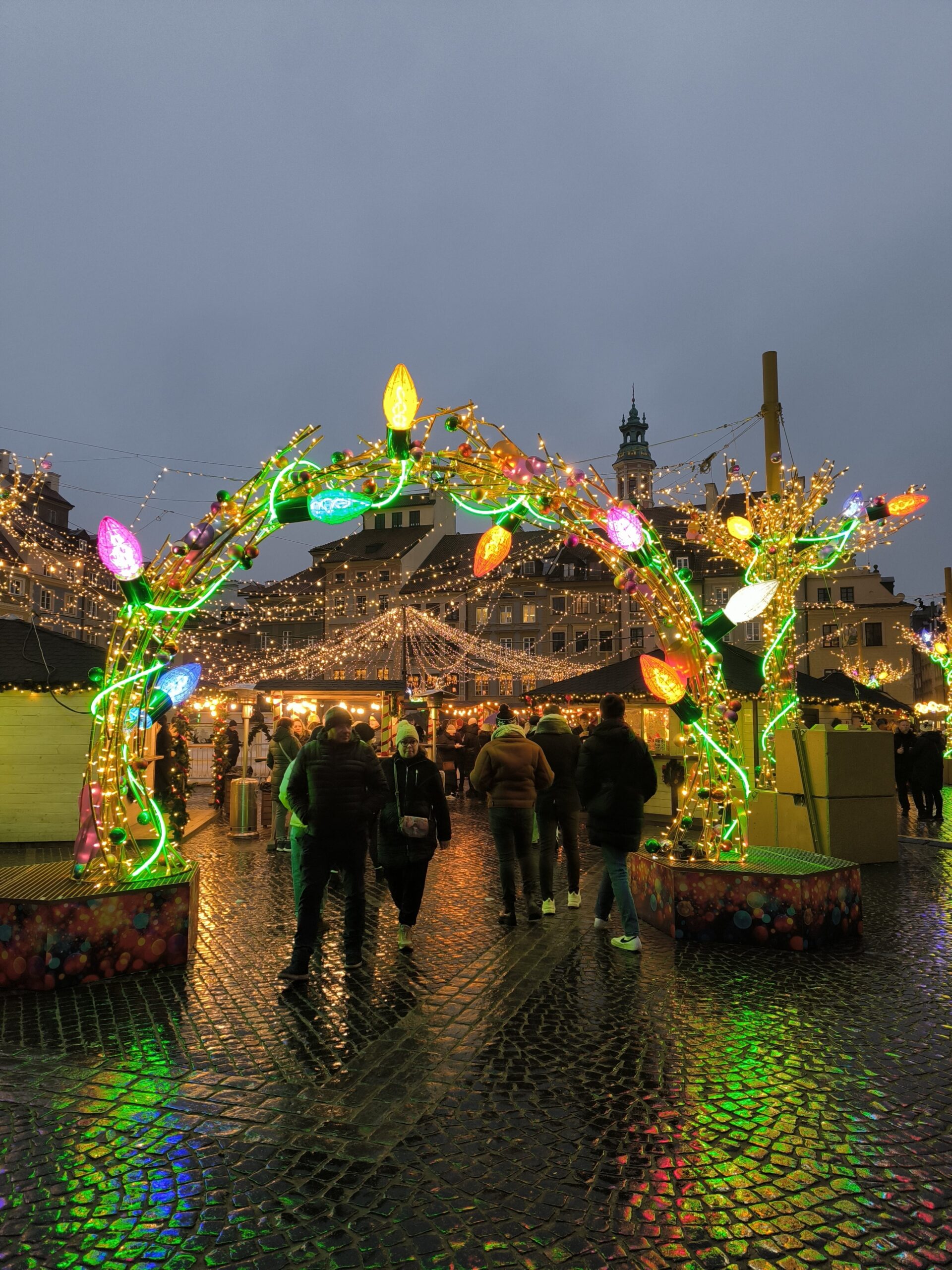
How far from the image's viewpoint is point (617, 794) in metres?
6.58

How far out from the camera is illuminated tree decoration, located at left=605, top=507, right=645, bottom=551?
24.0 feet

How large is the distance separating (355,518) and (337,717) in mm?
2050

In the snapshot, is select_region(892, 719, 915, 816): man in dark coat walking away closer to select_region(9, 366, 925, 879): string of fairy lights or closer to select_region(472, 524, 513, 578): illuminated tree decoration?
select_region(9, 366, 925, 879): string of fairy lights

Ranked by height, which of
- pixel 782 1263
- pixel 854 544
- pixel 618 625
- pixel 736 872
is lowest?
pixel 782 1263

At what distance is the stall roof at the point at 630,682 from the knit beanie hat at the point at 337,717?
8.68 metres

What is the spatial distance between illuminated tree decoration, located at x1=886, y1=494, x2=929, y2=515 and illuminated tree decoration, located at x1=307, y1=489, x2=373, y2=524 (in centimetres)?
580

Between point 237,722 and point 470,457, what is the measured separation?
59.7 ft

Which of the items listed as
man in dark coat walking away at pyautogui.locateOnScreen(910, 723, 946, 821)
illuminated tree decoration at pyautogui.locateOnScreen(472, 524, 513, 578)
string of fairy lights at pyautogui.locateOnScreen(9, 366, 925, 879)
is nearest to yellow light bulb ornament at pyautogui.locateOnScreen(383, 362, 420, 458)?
string of fairy lights at pyautogui.locateOnScreen(9, 366, 925, 879)

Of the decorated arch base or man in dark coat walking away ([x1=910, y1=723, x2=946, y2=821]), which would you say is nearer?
the decorated arch base

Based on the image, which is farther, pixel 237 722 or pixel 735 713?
pixel 237 722

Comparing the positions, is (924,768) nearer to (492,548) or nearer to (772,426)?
(772,426)

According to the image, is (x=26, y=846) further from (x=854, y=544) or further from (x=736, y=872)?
(x=854, y=544)

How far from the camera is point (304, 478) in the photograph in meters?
6.98

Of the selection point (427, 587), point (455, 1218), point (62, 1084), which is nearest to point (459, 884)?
point (62, 1084)
